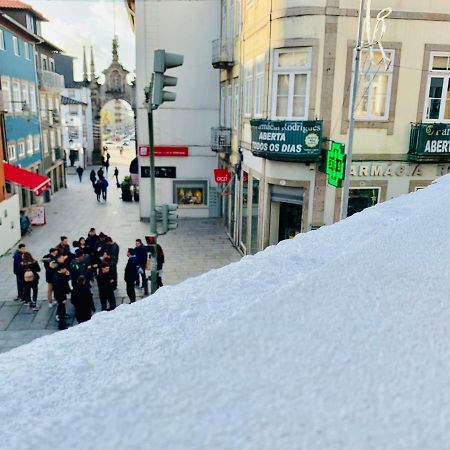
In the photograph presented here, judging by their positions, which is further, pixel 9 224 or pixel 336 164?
pixel 9 224

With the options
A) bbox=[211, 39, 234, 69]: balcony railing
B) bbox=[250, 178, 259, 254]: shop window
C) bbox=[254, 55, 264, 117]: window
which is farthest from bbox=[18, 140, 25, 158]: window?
bbox=[254, 55, 264, 117]: window

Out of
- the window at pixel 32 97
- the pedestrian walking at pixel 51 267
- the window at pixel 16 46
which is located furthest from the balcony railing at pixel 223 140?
the window at pixel 32 97

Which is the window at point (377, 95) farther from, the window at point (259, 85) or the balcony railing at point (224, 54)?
the balcony railing at point (224, 54)

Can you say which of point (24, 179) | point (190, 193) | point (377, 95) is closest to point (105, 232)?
point (24, 179)

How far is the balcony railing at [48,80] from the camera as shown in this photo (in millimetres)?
29894

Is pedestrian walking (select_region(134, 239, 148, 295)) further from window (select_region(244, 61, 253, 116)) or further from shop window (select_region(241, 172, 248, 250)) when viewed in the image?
window (select_region(244, 61, 253, 116))

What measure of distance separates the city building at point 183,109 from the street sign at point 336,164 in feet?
39.3

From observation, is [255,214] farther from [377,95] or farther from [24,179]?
[24,179]

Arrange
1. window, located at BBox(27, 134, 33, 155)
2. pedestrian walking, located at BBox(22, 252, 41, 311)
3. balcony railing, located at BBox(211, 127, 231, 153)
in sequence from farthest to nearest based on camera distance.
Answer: window, located at BBox(27, 134, 33, 155)
balcony railing, located at BBox(211, 127, 231, 153)
pedestrian walking, located at BBox(22, 252, 41, 311)

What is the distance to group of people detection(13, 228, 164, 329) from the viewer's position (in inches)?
420

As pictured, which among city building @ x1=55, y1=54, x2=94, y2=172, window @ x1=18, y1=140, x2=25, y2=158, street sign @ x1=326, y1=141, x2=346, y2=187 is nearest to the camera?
street sign @ x1=326, y1=141, x2=346, y2=187

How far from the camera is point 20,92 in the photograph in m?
25.4

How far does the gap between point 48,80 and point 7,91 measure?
9.26 m

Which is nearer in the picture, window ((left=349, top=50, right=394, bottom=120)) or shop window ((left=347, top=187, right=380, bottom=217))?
window ((left=349, top=50, right=394, bottom=120))
